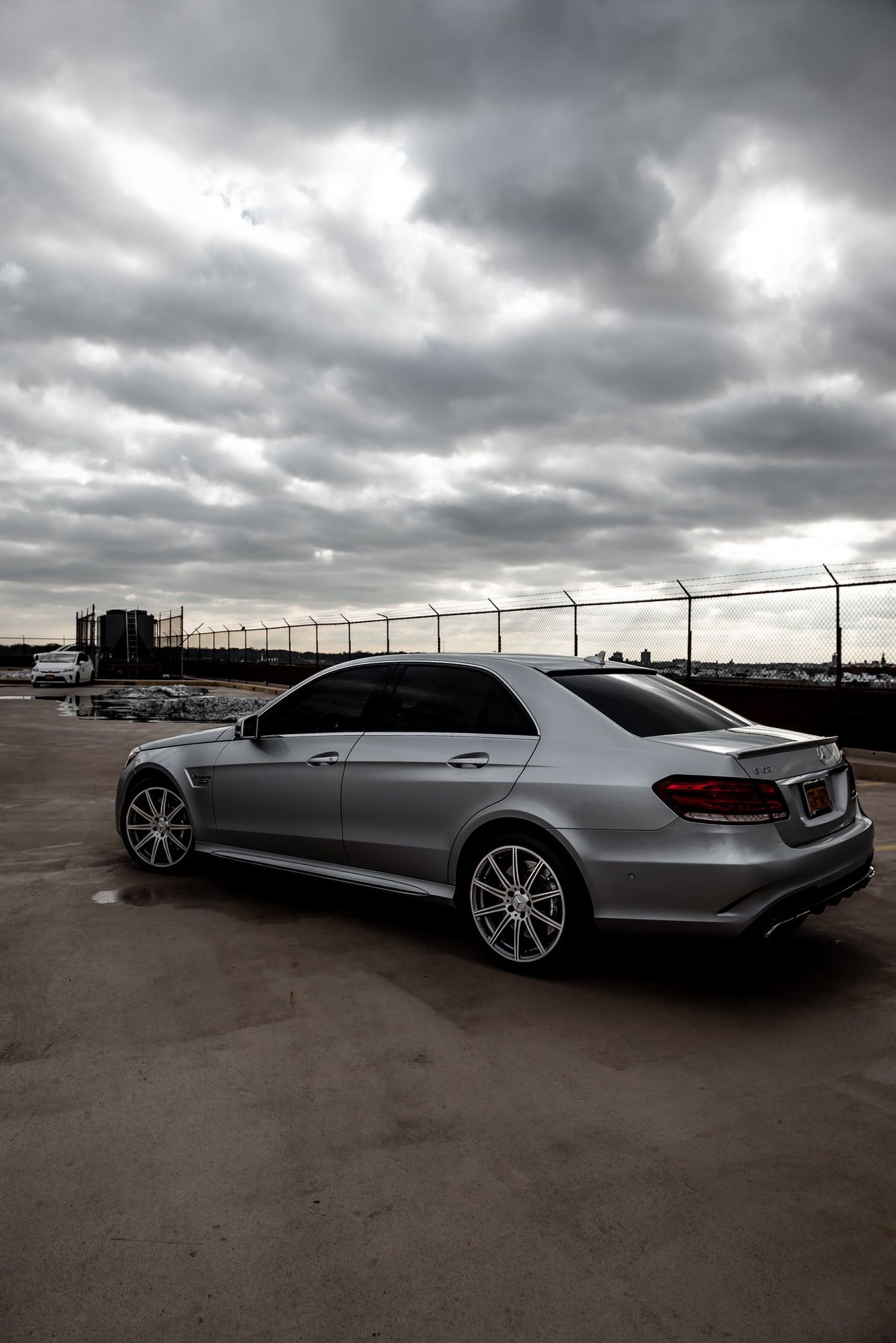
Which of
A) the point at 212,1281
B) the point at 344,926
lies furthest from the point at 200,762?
the point at 212,1281

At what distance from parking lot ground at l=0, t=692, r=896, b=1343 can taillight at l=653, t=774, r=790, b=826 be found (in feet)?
1.87

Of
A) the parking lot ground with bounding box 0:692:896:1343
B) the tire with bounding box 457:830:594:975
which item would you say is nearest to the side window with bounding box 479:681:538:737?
the tire with bounding box 457:830:594:975

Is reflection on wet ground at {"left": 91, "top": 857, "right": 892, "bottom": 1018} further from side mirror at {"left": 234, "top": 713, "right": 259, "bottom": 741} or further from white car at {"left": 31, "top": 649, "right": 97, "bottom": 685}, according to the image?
white car at {"left": 31, "top": 649, "right": 97, "bottom": 685}

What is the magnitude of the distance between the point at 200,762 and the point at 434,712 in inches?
74.4

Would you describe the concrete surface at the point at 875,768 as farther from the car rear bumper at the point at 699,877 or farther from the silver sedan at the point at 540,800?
the car rear bumper at the point at 699,877

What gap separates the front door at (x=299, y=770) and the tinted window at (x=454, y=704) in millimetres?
241

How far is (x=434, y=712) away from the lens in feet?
16.6

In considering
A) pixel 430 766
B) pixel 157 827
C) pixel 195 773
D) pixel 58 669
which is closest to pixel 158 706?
pixel 58 669

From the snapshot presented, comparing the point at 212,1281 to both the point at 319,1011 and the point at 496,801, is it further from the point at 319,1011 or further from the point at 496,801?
the point at 496,801

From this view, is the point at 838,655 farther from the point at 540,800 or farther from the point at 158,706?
the point at 158,706

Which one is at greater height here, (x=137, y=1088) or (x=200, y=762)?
(x=200, y=762)

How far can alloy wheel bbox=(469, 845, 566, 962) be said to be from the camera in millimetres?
4328

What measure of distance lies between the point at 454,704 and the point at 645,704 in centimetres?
102

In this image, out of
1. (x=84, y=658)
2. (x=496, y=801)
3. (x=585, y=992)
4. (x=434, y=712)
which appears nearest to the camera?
(x=585, y=992)
